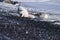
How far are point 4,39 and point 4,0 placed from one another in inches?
977

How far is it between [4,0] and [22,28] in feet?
74.6

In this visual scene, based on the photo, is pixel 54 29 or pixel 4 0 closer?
pixel 54 29

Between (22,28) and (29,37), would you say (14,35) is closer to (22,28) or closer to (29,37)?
(29,37)

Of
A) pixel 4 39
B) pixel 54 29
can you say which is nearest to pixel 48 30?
Result: pixel 54 29

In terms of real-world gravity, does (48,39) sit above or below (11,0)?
above

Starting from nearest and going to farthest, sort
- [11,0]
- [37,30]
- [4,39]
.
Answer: [4,39] < [37,30] < [11,0]

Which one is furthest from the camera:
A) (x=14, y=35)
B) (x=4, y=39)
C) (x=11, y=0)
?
(x=11, y=0)

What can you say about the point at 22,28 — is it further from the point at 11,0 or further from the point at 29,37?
the point at 11,0

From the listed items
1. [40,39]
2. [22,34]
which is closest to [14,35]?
[22,34]

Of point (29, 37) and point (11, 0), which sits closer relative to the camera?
point (29, 37)

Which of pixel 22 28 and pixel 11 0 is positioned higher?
pixel 22 28

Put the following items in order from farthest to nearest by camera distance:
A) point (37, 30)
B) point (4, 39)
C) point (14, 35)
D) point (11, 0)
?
point (11, 0) → point (37, 30) → point (14, 35) → point (4, 39)

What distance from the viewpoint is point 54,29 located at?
10.9 meters

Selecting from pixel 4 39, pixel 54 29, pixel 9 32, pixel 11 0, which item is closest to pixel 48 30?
pixel 54 29
